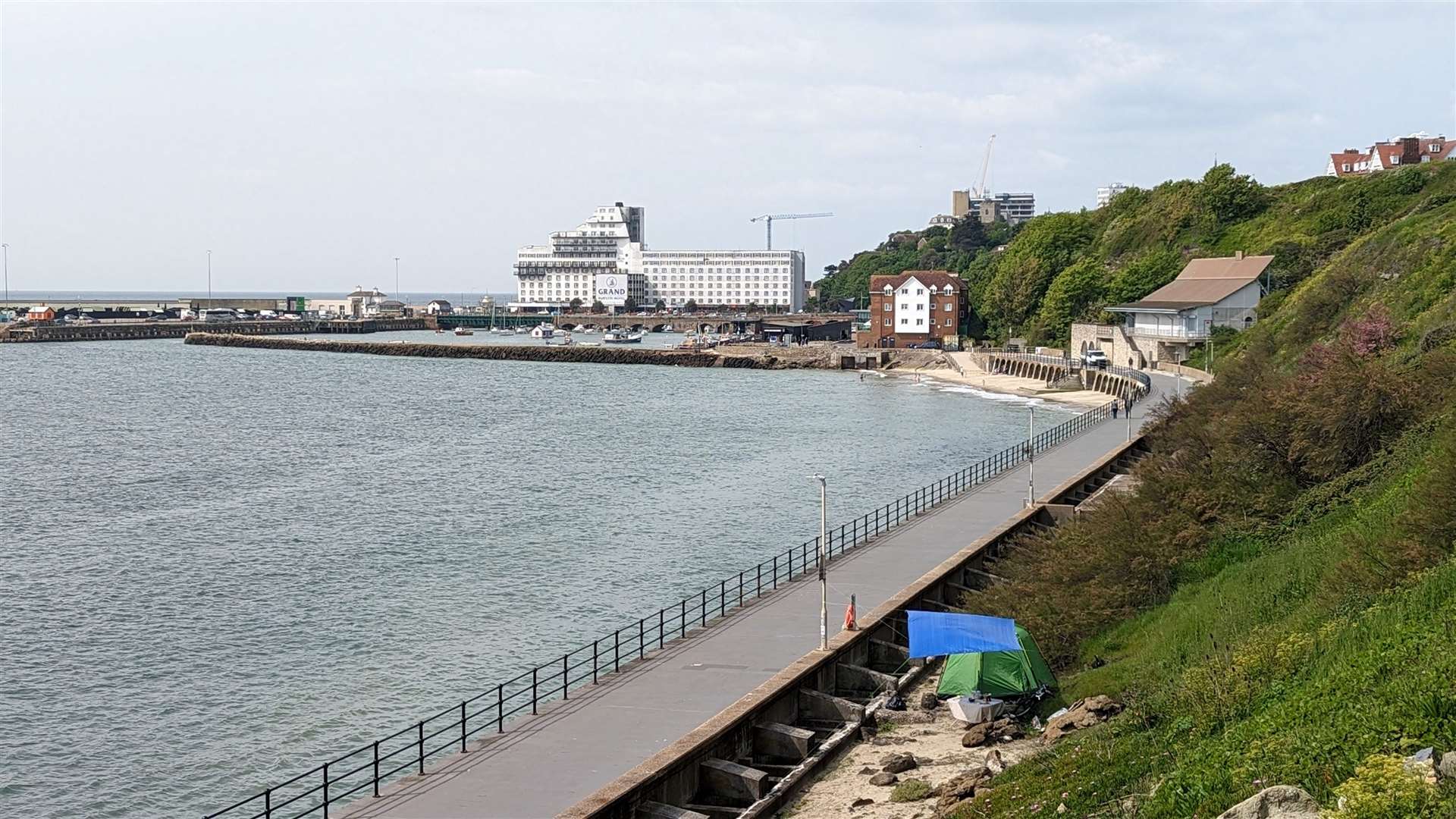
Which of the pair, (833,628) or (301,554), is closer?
(833,628)

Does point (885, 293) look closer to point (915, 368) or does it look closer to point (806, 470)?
point (915, 368)

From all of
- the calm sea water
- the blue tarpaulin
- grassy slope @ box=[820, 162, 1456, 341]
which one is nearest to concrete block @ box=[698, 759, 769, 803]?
the blue tarpaulin

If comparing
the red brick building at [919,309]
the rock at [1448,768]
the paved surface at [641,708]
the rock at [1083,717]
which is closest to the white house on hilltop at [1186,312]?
the red brick building at [919,309]

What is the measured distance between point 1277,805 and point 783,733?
11.0 metres

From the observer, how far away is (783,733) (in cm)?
2247

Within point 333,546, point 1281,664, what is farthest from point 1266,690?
point 333,546

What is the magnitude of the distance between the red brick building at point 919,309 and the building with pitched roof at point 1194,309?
42312 mm

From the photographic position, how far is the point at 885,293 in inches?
6014

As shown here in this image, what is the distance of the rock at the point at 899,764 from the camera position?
2097 cm

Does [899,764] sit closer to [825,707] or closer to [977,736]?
[977,736]

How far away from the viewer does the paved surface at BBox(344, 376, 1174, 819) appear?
1914 centimetres

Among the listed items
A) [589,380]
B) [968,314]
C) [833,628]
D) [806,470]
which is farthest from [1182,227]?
[833,628]

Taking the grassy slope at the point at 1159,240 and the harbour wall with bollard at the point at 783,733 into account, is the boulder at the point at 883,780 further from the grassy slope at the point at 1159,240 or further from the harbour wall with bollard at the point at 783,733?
the grassy slope at the point at 1159,240

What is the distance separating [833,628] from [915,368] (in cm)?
11409
